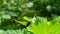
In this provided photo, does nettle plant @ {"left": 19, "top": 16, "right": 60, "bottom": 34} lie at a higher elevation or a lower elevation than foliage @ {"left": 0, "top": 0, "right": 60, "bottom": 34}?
higher

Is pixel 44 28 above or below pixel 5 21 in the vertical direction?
above

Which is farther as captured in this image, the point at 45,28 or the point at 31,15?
the point at 31,15

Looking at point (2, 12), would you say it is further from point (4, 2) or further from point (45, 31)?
point (45, 31)

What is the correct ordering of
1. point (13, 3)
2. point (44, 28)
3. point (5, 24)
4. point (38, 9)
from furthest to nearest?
1. point (38, 9)
2. point (13, 3)
3. point (5, 24)
4. point (44, 28)

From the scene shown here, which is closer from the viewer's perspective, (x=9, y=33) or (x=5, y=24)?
(x=9, y=33)

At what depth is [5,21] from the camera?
1.66m

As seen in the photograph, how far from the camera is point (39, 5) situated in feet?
7.18

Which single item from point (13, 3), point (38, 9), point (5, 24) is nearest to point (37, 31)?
point (5, 24)

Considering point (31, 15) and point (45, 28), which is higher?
point (45, 28)

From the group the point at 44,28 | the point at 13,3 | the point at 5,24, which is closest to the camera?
the point at 44,28

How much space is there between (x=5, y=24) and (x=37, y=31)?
90cm

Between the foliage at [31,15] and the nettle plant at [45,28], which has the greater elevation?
the nettle plant at [45,28]

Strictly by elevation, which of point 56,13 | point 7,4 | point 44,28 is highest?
point 44,28

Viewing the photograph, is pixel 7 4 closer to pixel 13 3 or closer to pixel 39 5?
pixel 13 3
